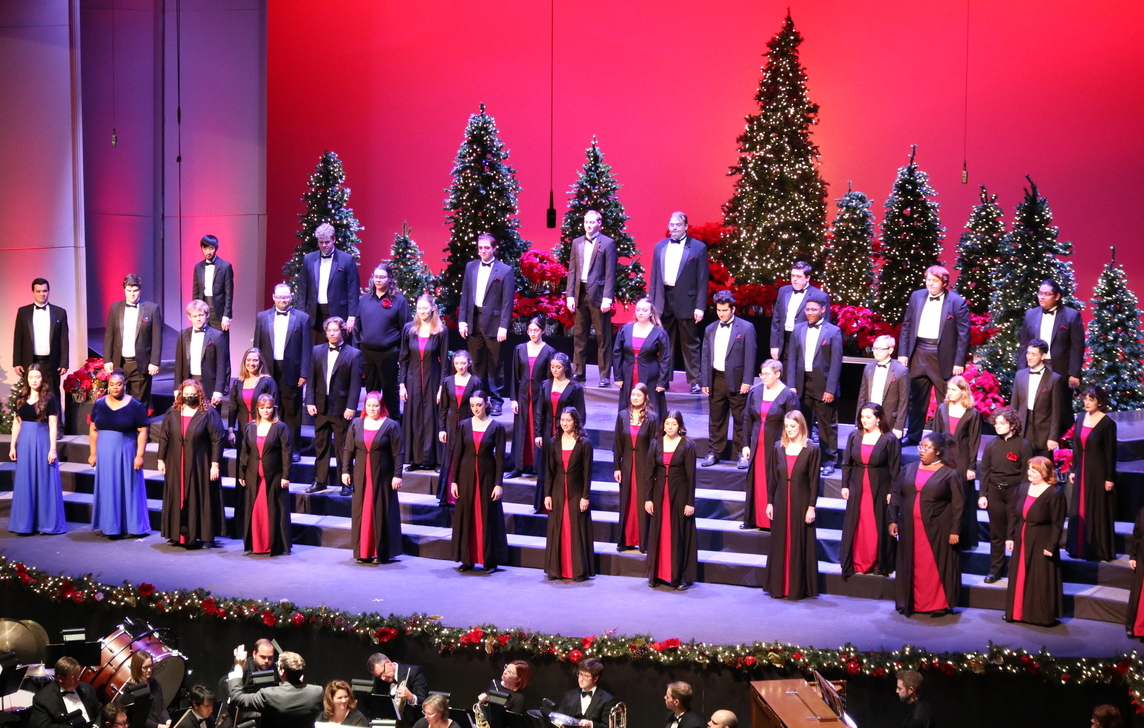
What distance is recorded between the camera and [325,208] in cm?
1445

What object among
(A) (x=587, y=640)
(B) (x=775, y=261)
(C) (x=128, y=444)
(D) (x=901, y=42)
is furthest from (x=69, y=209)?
(D) (x=901, y=42)

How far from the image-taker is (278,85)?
16141 mm

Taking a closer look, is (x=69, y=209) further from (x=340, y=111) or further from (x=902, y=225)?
(x=902, y=225)

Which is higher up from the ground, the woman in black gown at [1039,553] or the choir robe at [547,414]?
the choir robe at [547,414]

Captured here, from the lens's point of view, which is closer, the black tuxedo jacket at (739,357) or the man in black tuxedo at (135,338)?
the black tuxedo jacket at (739,357)

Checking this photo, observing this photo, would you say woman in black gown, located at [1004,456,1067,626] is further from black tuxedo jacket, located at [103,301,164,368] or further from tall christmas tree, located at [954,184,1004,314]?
black tuxedo jacket, located at [103,301,164,368]

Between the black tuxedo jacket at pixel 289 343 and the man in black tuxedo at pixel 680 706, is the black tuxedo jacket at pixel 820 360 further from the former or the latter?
the black tuxedo jacket at pixel 289 343

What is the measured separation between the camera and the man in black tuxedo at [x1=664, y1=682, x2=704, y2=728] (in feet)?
21.4

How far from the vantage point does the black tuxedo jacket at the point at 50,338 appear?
10906 millimetres

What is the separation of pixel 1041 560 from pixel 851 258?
5876 mm

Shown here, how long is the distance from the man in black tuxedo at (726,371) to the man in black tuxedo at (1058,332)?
6.65 ft

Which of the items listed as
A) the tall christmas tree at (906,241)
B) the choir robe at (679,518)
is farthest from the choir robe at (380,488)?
the tall christmas tree at (906,241)

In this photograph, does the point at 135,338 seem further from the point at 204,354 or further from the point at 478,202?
the point at 478,202

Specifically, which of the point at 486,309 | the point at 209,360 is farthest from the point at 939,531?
the point at 209,360
